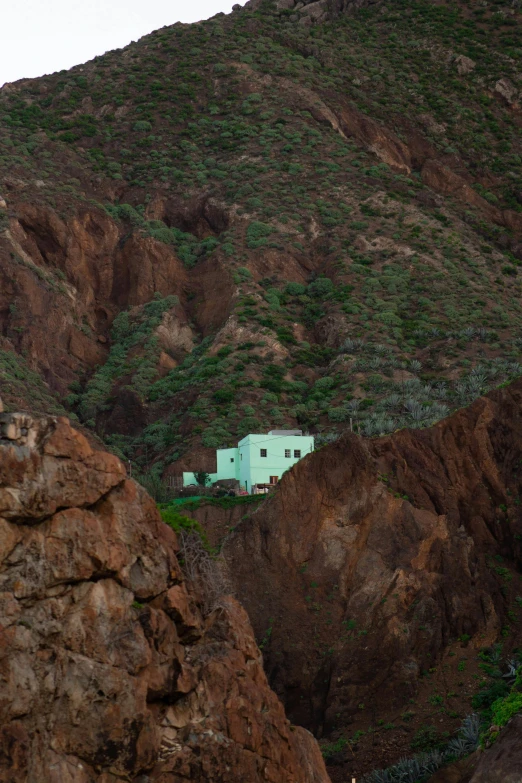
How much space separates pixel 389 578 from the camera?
38188 mm


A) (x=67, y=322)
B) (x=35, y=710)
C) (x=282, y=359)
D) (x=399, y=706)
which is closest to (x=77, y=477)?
(x=35, y=710)

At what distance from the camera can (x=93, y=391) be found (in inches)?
2429

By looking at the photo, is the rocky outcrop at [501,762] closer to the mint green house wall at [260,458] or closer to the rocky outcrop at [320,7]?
the mint green house wall at [260,458]

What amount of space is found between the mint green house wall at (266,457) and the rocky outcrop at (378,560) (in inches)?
269

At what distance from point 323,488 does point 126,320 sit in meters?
31.9

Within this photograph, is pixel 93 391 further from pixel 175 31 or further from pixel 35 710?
pixel 175 31

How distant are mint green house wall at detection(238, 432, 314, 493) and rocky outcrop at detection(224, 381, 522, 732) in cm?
A: 683

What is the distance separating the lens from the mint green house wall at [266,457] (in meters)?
47.7

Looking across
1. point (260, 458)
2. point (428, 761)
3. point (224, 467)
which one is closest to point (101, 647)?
point (428, 761)

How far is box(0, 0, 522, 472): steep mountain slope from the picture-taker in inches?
2302

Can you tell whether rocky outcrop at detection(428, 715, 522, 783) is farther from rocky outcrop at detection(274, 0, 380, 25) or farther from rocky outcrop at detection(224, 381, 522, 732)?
rocky outcrop at detection(274, 0, 380, 25)

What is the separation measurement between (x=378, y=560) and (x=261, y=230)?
38362 mm

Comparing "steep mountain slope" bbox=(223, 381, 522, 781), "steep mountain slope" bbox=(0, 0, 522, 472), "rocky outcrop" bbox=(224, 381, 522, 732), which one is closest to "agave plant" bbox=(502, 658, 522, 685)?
"steep mountain slope" bbox=(223, 381, 522, 781)

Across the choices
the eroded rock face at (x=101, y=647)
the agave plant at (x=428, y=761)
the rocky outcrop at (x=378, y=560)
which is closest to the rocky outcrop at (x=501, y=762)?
the agave plant at (x=428, y=761)
